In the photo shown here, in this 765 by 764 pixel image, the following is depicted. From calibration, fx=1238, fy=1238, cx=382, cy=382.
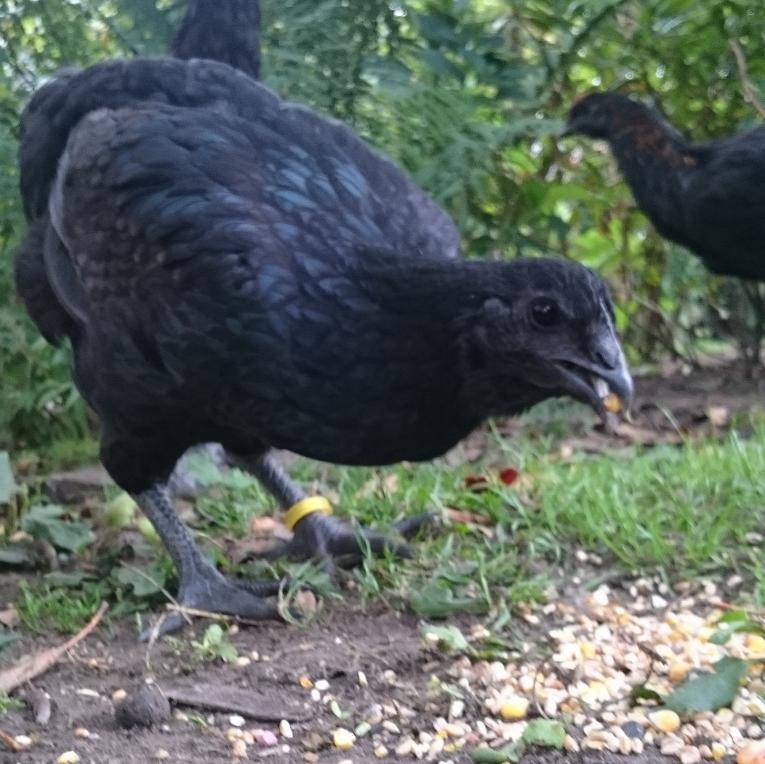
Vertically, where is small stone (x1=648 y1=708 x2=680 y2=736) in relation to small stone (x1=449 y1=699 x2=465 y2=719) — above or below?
above

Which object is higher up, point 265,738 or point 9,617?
point 265,738

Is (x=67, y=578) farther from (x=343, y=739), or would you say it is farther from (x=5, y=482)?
Result: (x=343, y=739)

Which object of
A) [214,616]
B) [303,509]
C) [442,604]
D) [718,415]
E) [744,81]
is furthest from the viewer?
[718,415]

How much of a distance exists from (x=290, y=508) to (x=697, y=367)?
2.68 meters

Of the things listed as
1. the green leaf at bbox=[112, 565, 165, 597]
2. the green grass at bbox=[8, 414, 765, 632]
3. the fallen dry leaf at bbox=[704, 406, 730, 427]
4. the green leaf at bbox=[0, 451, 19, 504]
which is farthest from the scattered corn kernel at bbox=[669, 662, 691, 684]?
the fallen dry leaf at bbox=[704, 406, 730, 427]

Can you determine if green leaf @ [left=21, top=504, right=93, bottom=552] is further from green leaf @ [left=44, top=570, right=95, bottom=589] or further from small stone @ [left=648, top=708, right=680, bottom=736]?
small stone @ [left=648, top=708, right=680, bottom=736]

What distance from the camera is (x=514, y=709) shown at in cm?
234

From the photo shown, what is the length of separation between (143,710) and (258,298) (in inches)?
33.5

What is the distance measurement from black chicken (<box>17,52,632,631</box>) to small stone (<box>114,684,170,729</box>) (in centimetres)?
49

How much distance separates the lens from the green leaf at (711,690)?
7.34 feet

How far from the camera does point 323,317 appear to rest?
2566 mm

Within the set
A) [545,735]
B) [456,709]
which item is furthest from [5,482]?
[545,735]

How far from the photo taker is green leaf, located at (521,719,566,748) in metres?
2.19

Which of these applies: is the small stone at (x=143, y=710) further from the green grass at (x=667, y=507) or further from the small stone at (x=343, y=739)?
the green grass at (x=667, y=507)
